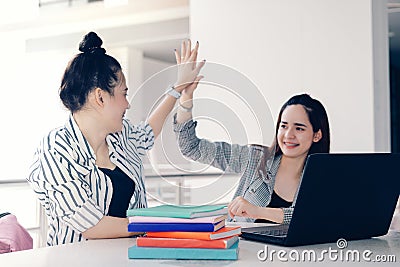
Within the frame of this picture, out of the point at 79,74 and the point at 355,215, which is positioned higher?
the point at 79,74

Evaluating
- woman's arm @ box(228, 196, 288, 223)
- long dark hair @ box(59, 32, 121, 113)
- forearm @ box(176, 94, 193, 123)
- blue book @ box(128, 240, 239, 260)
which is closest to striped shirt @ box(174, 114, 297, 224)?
forearm @ box(176, 94, 193, 123)

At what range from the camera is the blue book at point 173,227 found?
3.39 feet

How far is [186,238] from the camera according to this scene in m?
1.03

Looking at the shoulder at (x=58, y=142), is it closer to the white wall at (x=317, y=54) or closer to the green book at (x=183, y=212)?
the green book at (x=183, y=212)

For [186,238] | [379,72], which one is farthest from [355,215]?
[379,72]

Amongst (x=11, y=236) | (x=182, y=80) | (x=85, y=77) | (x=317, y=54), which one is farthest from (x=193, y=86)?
(x=317, y=54)

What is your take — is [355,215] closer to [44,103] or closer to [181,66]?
[181,66]

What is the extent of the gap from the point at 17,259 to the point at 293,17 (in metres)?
2.24

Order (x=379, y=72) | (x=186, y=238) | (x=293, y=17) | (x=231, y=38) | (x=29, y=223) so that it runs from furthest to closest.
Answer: (x=29, y=223) → (x=231, y=38) → (x=293, y=17) → (x=379, y=72) → (x=186, y=238)

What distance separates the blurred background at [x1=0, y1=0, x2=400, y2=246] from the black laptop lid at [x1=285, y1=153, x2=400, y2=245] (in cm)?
27

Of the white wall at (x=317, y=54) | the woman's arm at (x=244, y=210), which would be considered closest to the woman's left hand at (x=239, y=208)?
the woman's arm at (x=244, y=210)

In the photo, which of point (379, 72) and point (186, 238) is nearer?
point (186, 238)

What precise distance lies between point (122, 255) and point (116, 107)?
0.65 m

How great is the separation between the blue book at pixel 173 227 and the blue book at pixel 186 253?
37 millimetres
